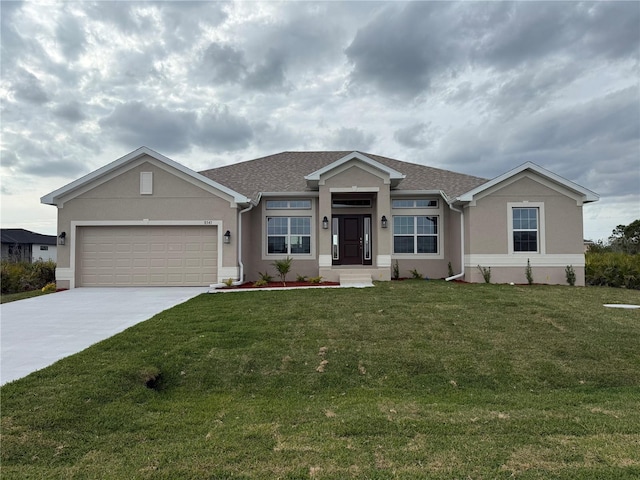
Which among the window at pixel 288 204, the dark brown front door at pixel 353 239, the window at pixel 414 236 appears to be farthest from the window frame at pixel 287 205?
the window at pixel 414 236

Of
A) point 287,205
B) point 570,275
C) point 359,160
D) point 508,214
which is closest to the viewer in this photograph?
point 570,275

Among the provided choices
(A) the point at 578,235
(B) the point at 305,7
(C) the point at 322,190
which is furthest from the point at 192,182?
(A) the point at 578,235

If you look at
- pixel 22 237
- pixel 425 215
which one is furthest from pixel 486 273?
pixel 22 237

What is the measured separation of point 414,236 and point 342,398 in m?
11.6

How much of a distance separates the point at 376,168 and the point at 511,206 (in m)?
5.02

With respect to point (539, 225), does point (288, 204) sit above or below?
above

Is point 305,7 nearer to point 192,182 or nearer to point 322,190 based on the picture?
point 322,190

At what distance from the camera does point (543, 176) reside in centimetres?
1393

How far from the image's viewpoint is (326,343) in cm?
678

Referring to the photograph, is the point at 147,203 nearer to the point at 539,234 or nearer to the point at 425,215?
the point at 425,215

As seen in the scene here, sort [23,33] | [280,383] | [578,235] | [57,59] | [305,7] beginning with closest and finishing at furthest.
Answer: [280,383] → [23,33] → [57,59] → [305,7] → [578,235]

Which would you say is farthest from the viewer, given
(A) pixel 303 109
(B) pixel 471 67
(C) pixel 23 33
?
(A) pixel 303 109

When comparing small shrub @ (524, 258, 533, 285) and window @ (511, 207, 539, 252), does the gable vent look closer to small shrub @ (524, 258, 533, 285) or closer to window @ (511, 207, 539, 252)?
window @ (511, 207, 539, 252)

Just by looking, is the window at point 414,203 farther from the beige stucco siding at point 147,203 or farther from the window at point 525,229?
the beige stucco siding at point 147,203
